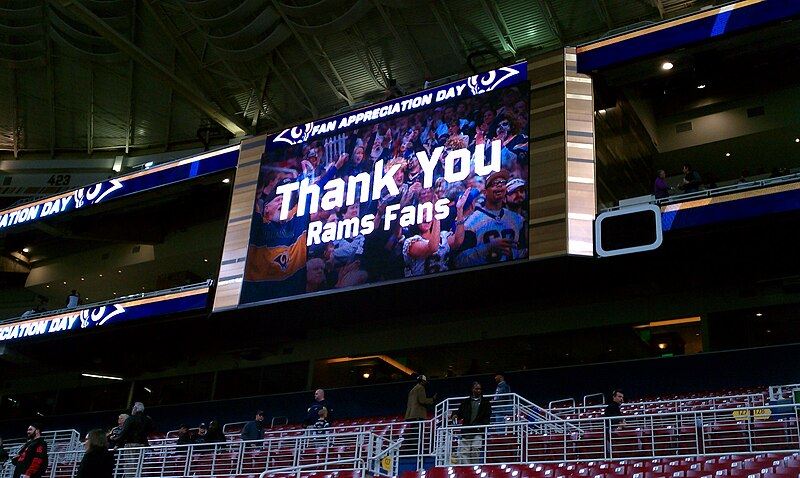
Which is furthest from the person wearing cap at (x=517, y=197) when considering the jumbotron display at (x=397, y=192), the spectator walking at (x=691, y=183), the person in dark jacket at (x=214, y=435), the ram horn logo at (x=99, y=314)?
the ram horn logo at (x=99, y=314)

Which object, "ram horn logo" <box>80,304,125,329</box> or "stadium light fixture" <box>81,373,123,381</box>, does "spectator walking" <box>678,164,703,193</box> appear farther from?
"stadium light fixture" <box>81,373,123,381</box>

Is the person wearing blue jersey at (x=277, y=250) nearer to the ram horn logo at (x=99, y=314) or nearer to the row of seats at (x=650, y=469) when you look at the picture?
the ram horn logo at (x=99, y=314)

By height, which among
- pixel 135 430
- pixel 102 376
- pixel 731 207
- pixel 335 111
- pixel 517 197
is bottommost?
pixel 135 430

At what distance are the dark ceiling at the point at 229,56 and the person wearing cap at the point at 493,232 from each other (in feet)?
18.2

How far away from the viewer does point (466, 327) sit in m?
21.4

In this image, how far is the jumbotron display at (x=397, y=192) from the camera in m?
17.2

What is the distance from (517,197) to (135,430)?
800 centimetres

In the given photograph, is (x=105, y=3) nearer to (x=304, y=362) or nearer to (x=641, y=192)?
(x=304, y=362)

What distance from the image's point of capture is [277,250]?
1964cm

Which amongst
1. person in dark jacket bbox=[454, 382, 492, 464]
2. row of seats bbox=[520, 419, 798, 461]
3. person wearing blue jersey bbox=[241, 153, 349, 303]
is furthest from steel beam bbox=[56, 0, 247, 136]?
row of seats bbox=[520, 419, 798, 461]

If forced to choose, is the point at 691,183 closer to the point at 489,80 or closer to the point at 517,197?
the point at 517,197

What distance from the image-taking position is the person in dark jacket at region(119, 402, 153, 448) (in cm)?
1516

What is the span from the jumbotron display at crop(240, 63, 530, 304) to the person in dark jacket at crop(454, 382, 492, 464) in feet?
13.9

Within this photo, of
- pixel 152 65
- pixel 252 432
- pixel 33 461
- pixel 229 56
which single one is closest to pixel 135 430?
pixel 252 432
